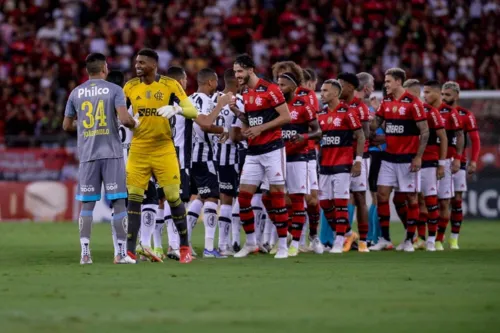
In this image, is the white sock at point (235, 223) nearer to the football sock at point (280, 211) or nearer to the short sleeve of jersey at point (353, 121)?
the football sock at point (280, 211)

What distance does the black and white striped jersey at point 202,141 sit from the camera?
1574cm

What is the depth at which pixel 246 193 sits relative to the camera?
49.5ft

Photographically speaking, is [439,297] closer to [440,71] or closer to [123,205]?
[123,205]

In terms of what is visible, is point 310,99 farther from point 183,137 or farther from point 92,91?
point 92,91

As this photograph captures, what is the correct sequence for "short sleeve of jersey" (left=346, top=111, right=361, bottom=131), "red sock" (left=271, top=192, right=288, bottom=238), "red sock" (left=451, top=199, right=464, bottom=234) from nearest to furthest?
"red sock" (left=271, top=192, right=288, bottom=238), "short sleeve of jersey" (left=346, top=111, right=361, bottom=131), "red sock" (left=451, top=199, right=464, bottom=234)

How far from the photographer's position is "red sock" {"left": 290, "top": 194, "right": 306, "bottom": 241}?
52.0 feet

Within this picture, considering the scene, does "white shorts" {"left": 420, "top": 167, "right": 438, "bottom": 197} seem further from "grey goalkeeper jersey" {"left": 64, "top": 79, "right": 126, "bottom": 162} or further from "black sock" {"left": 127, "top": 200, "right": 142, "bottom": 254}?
"grey goalkeeper jersey" {"left": 64, "top": 79, "right": 126, "bottom": 162}

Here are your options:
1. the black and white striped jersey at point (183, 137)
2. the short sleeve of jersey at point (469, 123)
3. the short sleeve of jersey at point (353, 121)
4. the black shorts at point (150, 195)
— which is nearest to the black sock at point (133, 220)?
the black shorts at point (150, 195)

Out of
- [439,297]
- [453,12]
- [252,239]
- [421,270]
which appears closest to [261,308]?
[439,297]

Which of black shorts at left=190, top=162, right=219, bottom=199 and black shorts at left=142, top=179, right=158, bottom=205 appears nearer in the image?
black shorts at left=142, top=179, right=158, bottom=205

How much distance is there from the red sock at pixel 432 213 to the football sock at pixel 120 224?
550 cm

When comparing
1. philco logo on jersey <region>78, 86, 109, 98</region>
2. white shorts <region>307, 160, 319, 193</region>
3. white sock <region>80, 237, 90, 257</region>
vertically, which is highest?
philco logo on jersey <region>78, 86, 109, 98</region>

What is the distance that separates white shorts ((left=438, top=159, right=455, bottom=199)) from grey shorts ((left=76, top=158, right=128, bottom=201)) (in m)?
5.97

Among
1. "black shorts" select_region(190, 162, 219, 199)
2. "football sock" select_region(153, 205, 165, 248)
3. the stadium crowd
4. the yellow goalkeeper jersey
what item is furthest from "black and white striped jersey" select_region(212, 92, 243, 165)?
the stadium crowd
